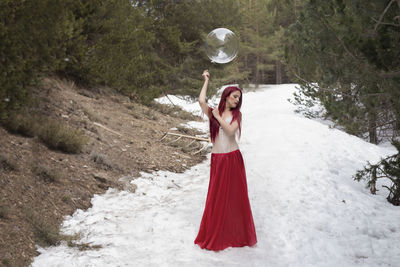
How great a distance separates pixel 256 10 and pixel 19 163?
32135mm

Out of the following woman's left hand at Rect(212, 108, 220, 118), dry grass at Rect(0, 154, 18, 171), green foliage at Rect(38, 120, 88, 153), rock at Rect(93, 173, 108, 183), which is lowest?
rock at Rect(93, 173, 108, 183)

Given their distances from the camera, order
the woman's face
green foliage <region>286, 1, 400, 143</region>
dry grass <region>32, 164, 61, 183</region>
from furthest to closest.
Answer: dry grass <region>32, 164, 61, 183</region> → the woman's face → green foliage <region>286, 1, 400, 143</region>

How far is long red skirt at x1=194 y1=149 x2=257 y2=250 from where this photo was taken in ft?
15.1

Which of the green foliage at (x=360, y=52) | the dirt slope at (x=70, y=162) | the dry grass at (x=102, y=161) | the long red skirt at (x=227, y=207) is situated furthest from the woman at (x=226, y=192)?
the dry grass at (x=102, y=161)

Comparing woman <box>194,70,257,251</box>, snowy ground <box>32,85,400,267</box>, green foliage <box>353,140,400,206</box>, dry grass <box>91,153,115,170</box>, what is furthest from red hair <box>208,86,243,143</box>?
dry grass <box>91,153,115,170</box>

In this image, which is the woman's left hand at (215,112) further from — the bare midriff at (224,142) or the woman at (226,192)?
the bare midriff at (224,142)

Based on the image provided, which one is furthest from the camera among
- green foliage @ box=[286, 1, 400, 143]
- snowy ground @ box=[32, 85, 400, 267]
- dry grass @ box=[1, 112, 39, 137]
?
dry grass @ box=[1, 112, 39, 137]

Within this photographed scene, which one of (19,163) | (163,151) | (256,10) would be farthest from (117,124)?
(256,10)

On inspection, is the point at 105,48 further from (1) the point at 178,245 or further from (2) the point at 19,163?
(1) the point at 178,245

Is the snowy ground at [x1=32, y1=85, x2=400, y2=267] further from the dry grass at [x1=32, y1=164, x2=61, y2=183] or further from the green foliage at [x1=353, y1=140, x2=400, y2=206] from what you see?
the dry grass at [x1=32, y1=164, x2=61, y2=183]

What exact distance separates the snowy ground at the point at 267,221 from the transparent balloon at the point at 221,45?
2.64m

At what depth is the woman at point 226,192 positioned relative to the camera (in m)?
4.60

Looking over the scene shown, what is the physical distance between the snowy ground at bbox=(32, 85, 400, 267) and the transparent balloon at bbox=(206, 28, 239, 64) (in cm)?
264

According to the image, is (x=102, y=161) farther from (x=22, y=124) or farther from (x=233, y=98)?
(x=233, y=98)
